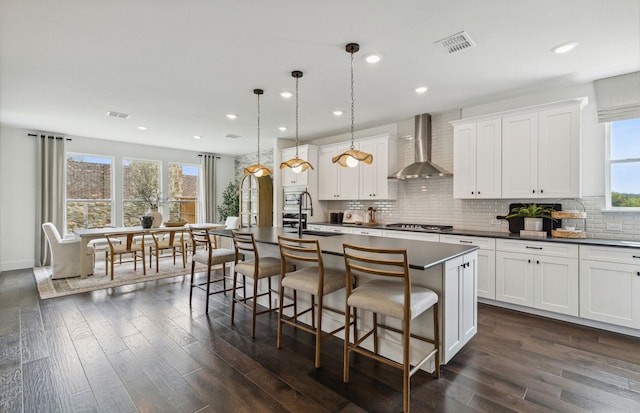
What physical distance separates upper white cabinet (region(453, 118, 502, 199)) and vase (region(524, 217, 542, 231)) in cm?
45

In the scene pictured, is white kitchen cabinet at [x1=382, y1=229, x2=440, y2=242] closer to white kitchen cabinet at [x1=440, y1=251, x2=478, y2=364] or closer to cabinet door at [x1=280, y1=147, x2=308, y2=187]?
white kitchen cabinet at [x1=440, y1=251, x2=478, y2=364]

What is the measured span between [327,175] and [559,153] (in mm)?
3675

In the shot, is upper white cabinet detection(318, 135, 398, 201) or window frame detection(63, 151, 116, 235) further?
window frame detection(63, 151, 116, 235)

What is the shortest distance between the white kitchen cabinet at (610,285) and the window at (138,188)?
25.3ft

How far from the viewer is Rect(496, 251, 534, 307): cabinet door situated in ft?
11.1

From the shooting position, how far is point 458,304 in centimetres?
238

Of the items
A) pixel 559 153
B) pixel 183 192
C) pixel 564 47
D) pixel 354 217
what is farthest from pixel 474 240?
pixel 183 192

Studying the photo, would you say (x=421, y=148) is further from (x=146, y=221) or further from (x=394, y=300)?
(x=146, y=221)

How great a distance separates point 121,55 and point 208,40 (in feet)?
3.17

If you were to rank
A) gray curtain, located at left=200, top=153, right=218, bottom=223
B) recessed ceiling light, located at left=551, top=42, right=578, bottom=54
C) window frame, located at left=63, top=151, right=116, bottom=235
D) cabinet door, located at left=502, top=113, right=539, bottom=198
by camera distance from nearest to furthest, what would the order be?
recessed ceiling light, located at left=551, top=42, right=578, bottom=54, cabinet door, located at left=502, top=113, right=539, bottom=198, window frame, located at left=63, top=151, right=116, bottom=235, gray curtain, located at left=200, top=153, right=218, bottom=223

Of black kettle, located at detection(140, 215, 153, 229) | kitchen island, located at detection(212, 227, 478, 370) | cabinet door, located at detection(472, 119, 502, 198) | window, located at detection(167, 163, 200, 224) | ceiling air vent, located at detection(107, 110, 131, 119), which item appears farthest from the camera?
window, located at detection(167, 163, 200, 224)

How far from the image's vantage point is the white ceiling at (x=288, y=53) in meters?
2.21

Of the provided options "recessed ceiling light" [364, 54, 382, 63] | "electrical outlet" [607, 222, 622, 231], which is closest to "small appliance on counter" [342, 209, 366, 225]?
"recessed ceiling light" [364, 54, 382, 63]

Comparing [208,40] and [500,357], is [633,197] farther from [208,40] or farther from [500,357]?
[208,40]
